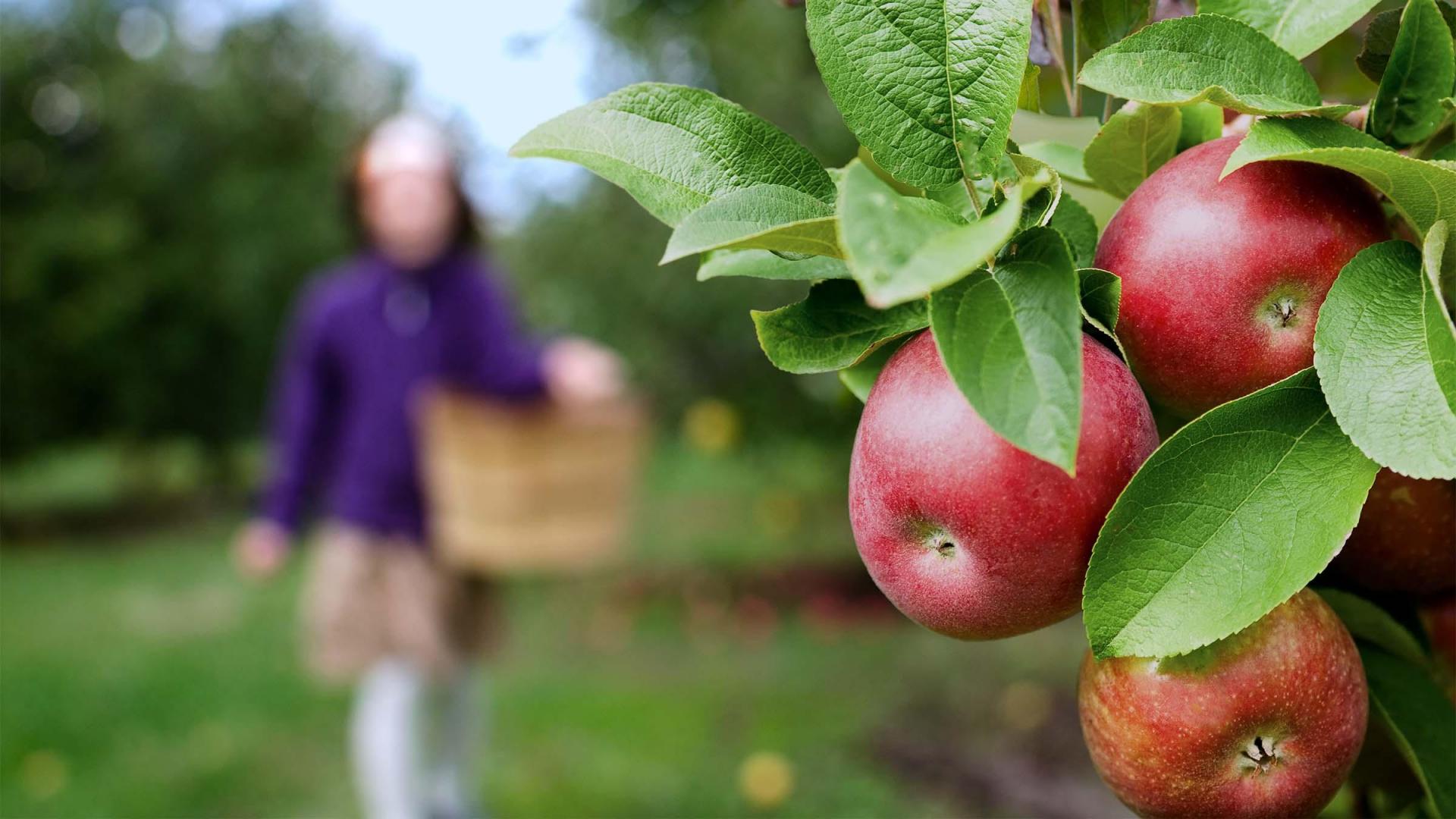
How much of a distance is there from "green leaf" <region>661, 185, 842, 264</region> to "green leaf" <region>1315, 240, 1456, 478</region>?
0.20m

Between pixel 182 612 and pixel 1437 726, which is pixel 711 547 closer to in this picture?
pixel 182 612

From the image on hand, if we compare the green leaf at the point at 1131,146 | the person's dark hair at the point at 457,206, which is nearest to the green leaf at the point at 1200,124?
the green leaf at the point at 1131,146

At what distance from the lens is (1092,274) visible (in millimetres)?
481

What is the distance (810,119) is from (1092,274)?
4136 mm

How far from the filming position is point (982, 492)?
47 centimetres

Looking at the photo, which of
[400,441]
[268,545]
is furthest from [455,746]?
[400,441]

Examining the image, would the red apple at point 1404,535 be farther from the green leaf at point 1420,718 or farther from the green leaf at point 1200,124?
the green leaf at point 1200,124

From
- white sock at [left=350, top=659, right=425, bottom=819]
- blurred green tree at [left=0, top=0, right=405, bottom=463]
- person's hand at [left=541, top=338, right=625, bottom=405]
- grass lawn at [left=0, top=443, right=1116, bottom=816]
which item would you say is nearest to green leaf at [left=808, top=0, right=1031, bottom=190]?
person's hand at [left=541, top=338, right=625, bottom=405]

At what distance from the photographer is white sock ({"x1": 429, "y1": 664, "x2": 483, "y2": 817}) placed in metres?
3.25

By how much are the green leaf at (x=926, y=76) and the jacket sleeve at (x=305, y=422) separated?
296cm

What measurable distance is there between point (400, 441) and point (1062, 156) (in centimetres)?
278

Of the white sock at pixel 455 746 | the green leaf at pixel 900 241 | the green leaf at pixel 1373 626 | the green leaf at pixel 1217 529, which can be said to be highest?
the green leaf at pixel 900 241

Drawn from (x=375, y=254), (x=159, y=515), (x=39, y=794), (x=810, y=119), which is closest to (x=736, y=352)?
(x=810, y=119)

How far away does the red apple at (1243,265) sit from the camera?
0.49 m
